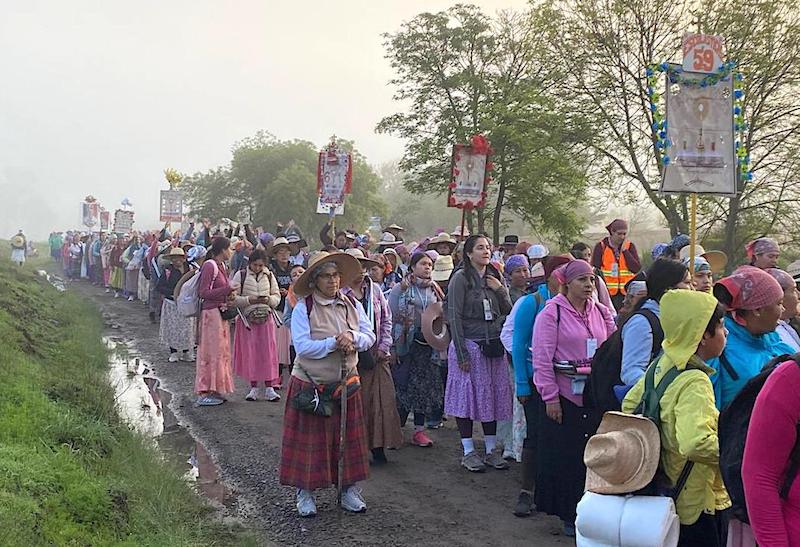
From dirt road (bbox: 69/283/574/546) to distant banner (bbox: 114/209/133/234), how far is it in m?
Answer: 25.3

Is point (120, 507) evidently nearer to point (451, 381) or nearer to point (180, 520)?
point (180, 520)

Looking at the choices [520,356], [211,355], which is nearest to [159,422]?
[211,355]

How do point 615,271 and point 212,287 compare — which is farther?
point 615,271

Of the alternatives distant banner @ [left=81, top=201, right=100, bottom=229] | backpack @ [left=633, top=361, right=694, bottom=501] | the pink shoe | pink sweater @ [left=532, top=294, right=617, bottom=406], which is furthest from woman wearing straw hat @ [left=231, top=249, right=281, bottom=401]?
distant banner @ [left=81, top=201, right=100, bottom=229]

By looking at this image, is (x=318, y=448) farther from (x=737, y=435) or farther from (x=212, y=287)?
(x=212, y=287)

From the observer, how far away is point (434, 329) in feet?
24.9

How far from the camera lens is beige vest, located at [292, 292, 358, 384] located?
573 cm

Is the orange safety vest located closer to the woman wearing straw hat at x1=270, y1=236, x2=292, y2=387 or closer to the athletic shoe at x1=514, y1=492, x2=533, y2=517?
the woman wearing straw hat at x1=270, y1=236, x2=292, y2=387

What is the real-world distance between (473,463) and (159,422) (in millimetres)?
3948

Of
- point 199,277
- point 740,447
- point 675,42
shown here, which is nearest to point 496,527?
point 740,447

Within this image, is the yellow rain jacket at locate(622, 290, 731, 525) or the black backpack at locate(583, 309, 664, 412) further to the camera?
the black backpack at locate(583, 309, 664, 412)

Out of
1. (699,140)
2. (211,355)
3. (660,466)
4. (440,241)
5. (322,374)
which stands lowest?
(211,355)

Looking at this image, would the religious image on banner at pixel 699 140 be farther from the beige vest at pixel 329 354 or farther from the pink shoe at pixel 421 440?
the pink shoe at pixel 421 440

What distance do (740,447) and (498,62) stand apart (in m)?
27.3
